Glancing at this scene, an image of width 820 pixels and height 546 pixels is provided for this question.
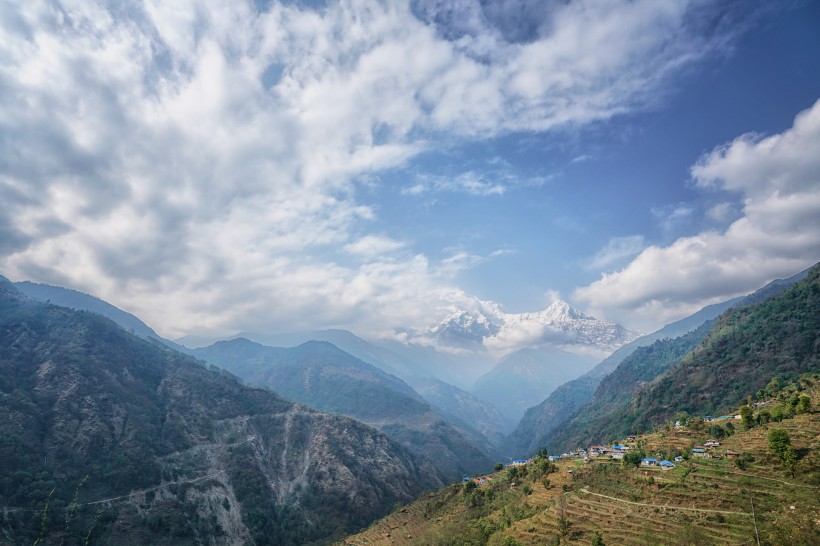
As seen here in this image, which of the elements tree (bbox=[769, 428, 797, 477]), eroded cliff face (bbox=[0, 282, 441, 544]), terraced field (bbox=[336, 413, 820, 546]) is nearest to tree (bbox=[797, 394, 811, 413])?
terraced field (bbox=[336, 413, 820, 546])

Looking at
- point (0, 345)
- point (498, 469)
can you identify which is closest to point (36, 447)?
point (0, 345)

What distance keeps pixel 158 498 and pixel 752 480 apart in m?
155

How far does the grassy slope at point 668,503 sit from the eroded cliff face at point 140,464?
247 ft

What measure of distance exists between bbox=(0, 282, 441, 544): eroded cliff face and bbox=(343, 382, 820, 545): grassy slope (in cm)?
7541

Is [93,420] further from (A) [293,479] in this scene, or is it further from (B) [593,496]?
(B) [593,496]

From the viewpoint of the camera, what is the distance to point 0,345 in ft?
549

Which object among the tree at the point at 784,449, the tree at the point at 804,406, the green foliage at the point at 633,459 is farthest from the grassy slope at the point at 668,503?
the tree at the point at 804,406

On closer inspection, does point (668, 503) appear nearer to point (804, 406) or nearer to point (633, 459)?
point (633, 459)

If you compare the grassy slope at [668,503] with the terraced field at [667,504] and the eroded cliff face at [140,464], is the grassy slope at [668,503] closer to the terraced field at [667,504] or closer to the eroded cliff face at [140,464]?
the terraced field at [667,504]

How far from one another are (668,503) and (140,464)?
153476 millimetres

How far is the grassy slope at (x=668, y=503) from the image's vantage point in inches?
2175

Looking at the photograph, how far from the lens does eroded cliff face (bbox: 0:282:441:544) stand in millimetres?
116750

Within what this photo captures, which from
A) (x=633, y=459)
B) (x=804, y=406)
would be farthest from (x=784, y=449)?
(x=633, y=459)

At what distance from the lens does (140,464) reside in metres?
141
